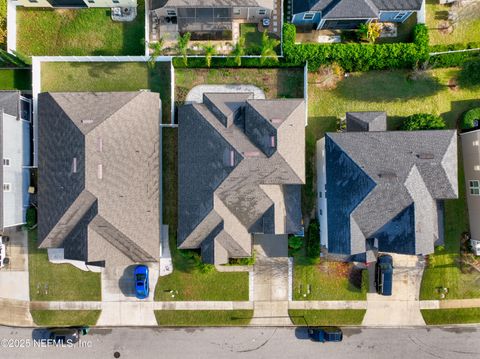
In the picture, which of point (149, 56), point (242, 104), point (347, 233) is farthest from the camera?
point (149, 56)

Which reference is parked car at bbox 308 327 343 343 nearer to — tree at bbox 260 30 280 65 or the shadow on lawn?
the shadow on lawn

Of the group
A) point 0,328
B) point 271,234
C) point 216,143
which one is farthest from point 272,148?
point 0,328

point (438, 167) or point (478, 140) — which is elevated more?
point (478, 140)

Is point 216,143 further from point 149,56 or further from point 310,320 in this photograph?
point 310,320

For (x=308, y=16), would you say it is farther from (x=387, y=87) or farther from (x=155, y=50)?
(x=155, y=50)

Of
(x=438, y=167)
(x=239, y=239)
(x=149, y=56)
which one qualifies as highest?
(x=149, y=56)

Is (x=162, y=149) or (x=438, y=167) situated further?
(x=162, y=149)

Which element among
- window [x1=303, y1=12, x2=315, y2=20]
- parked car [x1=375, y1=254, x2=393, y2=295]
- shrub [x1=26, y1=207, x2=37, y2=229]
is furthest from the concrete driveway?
shrub [x1=26, y1=207, x2=37, y2=229]
